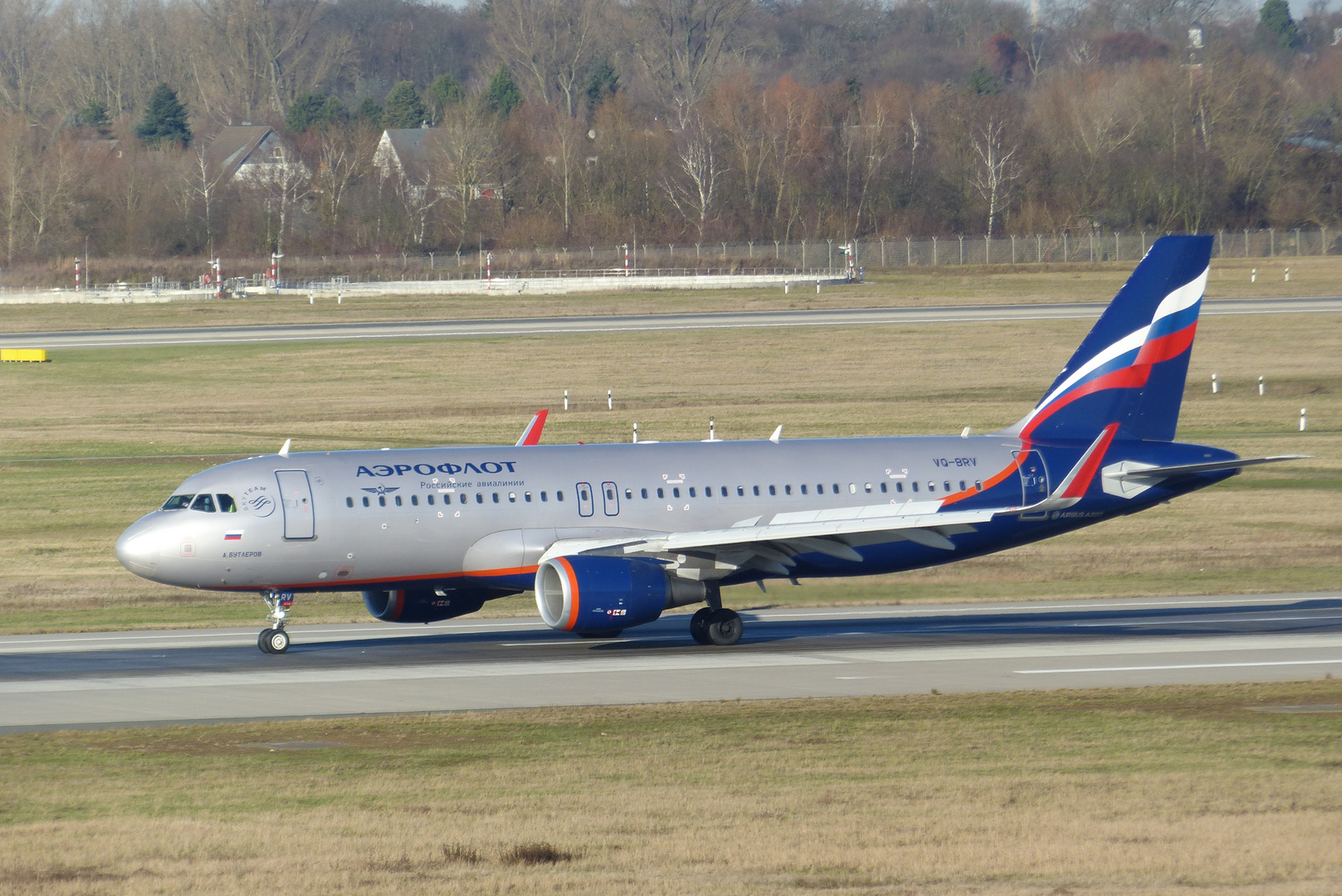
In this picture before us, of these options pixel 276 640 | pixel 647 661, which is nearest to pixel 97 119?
pixel 276 640

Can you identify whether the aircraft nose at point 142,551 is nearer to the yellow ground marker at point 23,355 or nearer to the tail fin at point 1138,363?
the tail fin at point 1138,363

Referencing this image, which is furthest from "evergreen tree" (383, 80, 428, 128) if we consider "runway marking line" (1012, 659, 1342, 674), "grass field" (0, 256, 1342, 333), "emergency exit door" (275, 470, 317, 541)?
"runway marking line" (1012, 659, 1342, 674)

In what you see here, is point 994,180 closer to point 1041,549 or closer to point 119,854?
point 1041,549

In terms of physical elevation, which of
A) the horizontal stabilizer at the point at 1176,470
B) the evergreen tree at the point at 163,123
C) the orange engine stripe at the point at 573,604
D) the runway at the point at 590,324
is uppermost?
the evergreen tree at the point at 163,123

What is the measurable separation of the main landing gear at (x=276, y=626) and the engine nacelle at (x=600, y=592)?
532 cm

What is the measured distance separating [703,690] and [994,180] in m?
119

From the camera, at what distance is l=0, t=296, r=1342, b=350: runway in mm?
88688

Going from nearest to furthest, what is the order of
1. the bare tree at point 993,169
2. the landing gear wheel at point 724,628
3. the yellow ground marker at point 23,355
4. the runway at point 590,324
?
the landing gear wheel at point 724,628 < the yellow ground marker at point 23,355 < the runway at point 590,324 < the bare tree at point 993,169

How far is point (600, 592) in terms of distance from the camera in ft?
101

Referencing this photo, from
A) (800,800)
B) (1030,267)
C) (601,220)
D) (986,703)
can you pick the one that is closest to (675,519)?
(986,703)

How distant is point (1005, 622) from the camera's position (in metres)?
36.8

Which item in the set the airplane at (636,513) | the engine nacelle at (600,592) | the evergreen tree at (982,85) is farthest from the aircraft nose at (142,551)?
the evergreen tree at (982,85)

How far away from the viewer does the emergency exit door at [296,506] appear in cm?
3169

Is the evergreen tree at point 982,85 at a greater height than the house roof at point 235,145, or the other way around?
the evergreen tree at point 982,85
